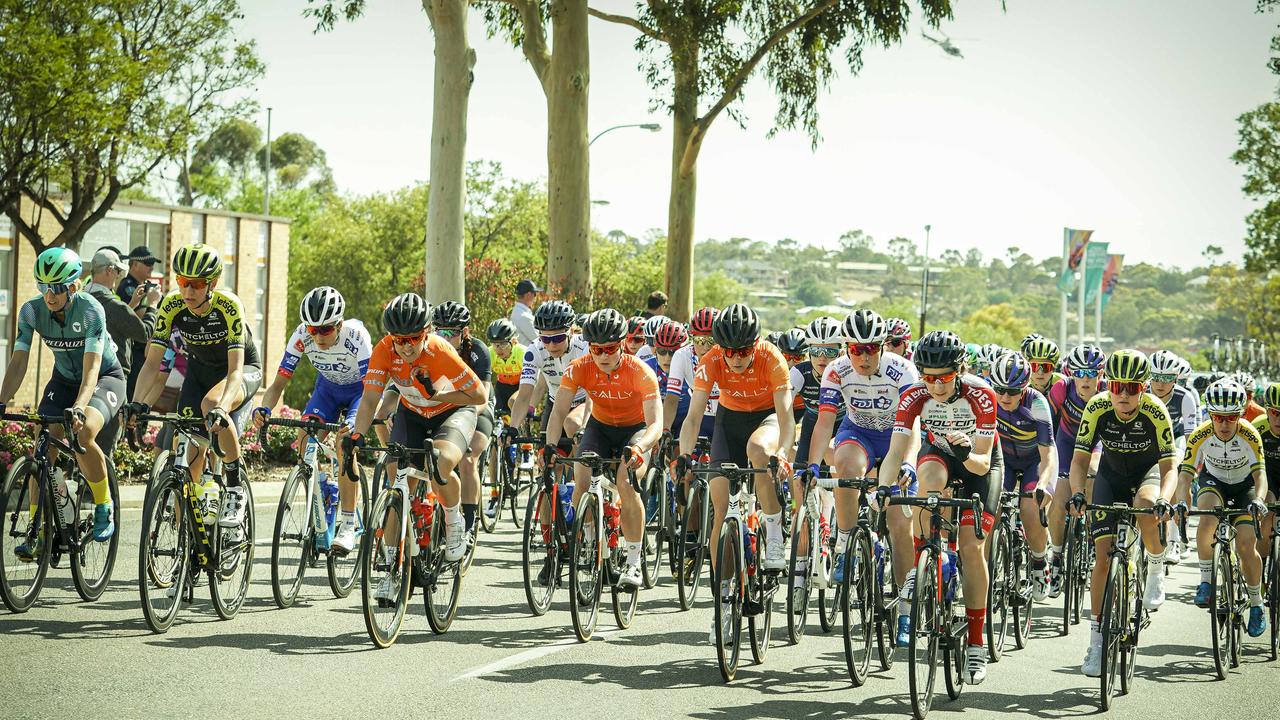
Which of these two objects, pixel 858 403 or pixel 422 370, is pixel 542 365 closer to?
pixel 858 403

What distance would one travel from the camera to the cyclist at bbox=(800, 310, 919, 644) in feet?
32.4

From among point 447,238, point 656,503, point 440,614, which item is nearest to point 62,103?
point 447,238

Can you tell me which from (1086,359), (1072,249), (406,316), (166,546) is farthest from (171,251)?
(1072,249)

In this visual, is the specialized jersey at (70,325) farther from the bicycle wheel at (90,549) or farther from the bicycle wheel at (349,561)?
the bicycle wheel at (349,561)

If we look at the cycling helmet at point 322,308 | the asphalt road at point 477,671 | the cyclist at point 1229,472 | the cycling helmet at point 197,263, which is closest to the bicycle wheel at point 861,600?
the asphalt road at point 477,671

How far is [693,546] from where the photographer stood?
10.9 m

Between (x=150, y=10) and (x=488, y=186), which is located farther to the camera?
(x=488, y=186)

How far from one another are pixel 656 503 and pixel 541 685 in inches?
211

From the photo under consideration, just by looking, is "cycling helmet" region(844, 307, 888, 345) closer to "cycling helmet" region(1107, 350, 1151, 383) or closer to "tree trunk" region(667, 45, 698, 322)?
"cycling helmet" region(1107, 350, 1151, 383)

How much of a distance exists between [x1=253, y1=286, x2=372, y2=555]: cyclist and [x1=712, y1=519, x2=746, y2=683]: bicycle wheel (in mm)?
2926

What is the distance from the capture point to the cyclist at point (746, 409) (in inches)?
370

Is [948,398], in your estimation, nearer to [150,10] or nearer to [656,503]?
[656,503]

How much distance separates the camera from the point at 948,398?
878 centimetres

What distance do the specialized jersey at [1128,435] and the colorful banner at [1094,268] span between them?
195 feet
